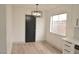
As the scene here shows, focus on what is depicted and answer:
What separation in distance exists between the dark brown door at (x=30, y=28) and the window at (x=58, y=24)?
1265mm

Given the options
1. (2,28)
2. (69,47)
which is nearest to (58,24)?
(69,47)

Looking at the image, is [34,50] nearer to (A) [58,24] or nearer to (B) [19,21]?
(A) [58,24]

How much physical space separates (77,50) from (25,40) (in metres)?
4.71

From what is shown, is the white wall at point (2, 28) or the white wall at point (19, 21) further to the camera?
the white wall at point (19, 21)

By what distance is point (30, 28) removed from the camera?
7836 mm

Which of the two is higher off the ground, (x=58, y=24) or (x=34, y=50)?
(x=58, y=24)

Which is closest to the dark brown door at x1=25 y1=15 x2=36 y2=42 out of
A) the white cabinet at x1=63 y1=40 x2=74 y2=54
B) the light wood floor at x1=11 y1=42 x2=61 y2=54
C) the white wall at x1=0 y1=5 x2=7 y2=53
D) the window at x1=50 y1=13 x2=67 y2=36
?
the window at x1=50 y1=13 x2=67 y2=36

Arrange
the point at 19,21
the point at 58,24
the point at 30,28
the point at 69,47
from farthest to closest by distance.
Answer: the point at 30,28 < the point at 19,21 < the point at 58,24 < the point at 69,47

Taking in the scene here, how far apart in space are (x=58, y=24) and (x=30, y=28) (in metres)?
2.20

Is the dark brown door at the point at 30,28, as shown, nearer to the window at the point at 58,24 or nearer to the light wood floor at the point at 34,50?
the window at the point at 58,24

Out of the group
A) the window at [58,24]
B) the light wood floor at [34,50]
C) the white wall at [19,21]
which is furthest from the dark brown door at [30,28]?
the light wood floor at [34,50]


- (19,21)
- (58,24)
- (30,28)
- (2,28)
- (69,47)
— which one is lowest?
(69,47)

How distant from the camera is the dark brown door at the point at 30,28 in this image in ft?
25.3
